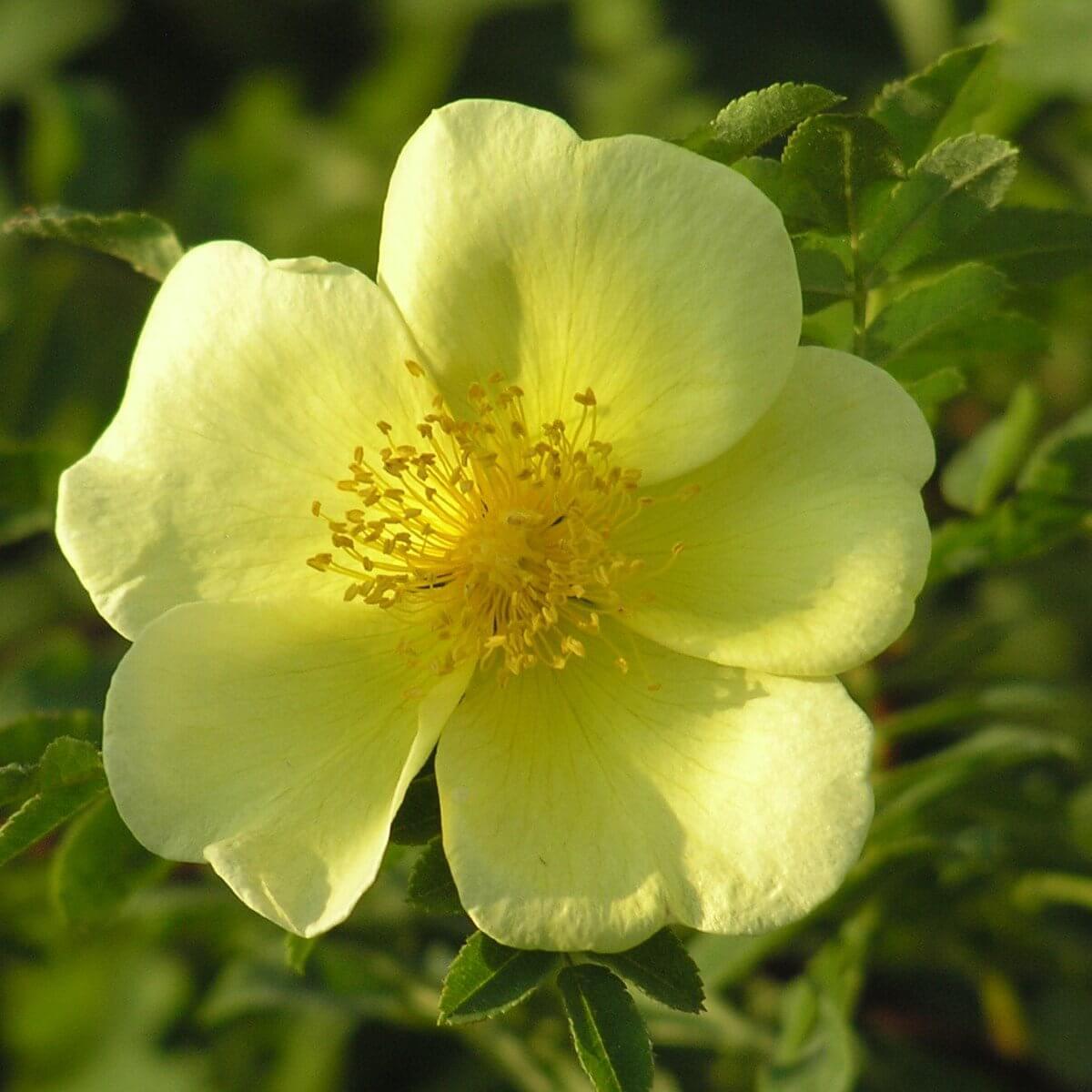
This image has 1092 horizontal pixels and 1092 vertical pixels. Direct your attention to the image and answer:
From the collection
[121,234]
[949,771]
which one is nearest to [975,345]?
[949,771]

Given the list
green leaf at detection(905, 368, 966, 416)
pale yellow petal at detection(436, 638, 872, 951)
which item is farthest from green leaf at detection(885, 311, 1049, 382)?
pale yellow petal at detection(436, 638, 872, 951)

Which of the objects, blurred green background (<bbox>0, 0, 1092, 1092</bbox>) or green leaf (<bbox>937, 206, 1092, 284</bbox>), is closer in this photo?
green leaf (<bbox>937, 206, 1092, 284</bbox>)

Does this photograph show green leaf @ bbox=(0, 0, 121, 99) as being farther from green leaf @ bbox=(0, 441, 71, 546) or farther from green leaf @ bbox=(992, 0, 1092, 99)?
green leaf @ bbox=(992, 0, 1092, 99)

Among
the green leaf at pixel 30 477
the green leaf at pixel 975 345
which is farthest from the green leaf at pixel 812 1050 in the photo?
the green leaf at pixel 30 477

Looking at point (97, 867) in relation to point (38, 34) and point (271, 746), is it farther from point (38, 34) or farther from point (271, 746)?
point (38, 34)

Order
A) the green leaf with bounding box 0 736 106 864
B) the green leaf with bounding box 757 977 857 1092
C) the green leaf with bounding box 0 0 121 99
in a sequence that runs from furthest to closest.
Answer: the green leaf with bounding box 0 0 121 99
the green leaf with bounding box 757 977 857 1092
the green leaf with bounding box 0 736 106 864

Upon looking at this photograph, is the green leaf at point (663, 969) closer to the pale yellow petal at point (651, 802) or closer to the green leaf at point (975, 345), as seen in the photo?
the pale yellow petal at point (651, 802)

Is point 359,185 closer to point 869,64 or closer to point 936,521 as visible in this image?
point 869,64

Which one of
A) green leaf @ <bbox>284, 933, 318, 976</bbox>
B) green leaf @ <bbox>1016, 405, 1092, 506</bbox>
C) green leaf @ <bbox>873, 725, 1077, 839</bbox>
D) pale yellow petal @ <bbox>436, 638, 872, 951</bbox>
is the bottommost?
green leaf @ <bbox>873, 725, 1077, 839</bbox>
